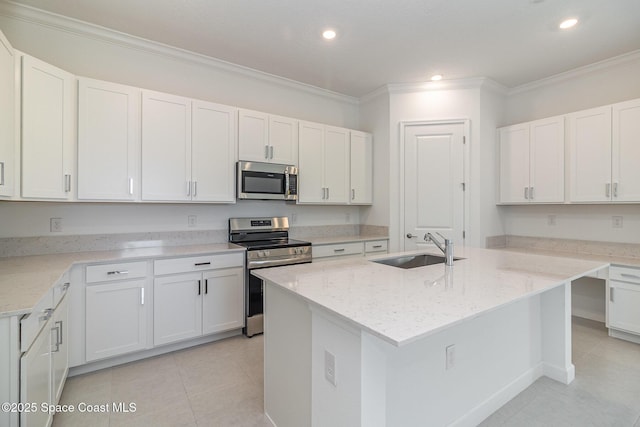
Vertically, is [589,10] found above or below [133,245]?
above

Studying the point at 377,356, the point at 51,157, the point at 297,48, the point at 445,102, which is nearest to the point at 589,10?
the point at 445,102

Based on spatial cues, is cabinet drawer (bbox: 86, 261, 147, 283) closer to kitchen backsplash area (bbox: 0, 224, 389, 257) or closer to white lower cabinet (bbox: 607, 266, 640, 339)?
kitchen backsplash area (bbox: 0, 224, 389, 257)

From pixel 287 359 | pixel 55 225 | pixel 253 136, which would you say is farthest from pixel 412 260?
pixel 55 225

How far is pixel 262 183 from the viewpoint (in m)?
3.32

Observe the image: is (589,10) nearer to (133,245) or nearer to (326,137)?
(326,137)

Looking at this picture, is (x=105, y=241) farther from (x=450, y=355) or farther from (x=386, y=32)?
(x=386, y=32)

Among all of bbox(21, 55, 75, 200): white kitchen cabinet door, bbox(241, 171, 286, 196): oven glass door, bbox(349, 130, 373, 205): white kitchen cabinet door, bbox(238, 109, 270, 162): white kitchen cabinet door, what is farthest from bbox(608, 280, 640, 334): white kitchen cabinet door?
bbox(21, 55, 75, 200): white kitchen cabinet door

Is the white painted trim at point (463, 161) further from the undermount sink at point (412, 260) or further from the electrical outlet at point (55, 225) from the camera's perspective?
the electrical outlet at point (55, 225)

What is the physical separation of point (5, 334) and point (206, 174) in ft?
6.73

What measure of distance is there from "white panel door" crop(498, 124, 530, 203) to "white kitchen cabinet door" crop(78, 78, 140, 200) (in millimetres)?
4189

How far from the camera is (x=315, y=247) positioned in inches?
139

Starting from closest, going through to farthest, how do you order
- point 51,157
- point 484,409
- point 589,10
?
point 484,409 < point 51,157 < point 589,10

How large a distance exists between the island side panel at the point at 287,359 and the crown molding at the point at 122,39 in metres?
2.72

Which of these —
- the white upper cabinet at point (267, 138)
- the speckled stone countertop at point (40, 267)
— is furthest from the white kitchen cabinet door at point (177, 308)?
the white upper cabinet at point (267, 138)
